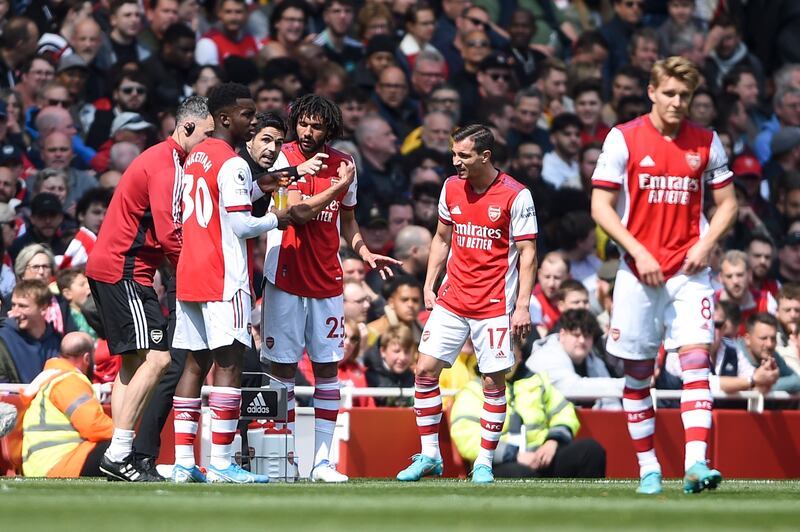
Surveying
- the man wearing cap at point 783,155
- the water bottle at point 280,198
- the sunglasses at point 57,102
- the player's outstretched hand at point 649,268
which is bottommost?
the player's outstretched hand at point 649,268

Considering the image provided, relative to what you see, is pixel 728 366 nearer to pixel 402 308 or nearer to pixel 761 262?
pixel 761 262

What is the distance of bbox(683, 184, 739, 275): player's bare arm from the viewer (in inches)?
358

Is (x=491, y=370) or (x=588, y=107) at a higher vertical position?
(x=588, y=107)

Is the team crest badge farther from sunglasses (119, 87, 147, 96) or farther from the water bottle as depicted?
sunglasses (119, 87, 147, 96)

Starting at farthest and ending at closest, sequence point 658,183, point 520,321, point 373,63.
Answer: point 373,63 → point 520,321 → point 658,183

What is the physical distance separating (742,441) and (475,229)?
380cm

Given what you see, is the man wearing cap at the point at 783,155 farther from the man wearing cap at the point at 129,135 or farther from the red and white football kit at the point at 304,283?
the red and white football kit at the point at 304,283

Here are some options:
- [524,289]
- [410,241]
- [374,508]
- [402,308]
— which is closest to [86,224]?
[402,308]

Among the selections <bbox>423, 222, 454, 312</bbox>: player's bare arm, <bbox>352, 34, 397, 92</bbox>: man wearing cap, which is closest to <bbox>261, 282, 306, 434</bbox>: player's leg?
<bbox>423, 222, 454, 312</bbox>: player's bare arm

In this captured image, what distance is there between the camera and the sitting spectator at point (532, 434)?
12.0 m

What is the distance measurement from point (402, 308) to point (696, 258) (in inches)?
207

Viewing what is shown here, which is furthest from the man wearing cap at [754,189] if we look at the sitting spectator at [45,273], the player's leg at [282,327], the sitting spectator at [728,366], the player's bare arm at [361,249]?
the player's leg at [282,327]

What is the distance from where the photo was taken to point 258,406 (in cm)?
1066

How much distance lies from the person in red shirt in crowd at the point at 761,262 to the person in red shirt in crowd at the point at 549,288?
7.97 ft
